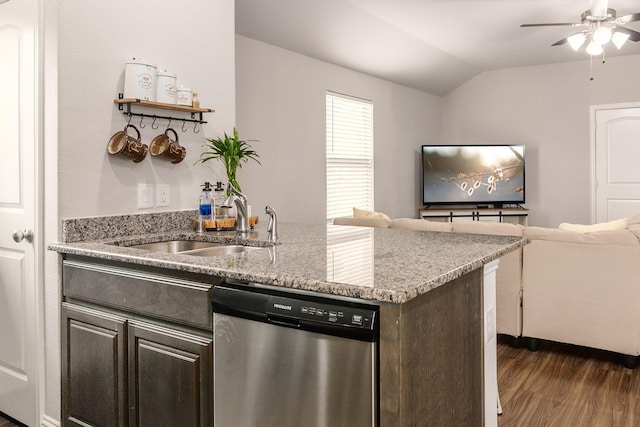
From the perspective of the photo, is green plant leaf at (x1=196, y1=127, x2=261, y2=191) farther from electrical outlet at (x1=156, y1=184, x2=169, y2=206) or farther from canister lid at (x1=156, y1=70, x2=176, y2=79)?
canister lid at (x1=156, y1=70, x2=176, y2=79)

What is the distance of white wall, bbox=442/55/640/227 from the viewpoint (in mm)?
6773

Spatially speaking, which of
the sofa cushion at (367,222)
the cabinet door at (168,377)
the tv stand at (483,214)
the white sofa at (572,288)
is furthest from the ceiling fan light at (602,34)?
the cabinet door at (168,377)

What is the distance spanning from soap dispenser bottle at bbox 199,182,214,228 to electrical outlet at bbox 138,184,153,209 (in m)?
0.26

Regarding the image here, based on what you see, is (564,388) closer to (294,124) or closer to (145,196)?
(145,196)

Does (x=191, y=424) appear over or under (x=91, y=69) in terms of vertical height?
under

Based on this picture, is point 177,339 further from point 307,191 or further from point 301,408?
point 307,191

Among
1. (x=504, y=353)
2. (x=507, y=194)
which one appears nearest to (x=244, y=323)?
(x=504, y=353)

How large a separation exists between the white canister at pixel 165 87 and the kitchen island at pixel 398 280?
0.59 m

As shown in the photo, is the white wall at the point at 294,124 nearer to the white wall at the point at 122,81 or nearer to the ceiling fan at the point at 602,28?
the white wall at the point at 122,81

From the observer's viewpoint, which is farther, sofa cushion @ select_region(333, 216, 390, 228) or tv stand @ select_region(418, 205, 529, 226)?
tv stand @ select_region(418, 205, 529, 226)

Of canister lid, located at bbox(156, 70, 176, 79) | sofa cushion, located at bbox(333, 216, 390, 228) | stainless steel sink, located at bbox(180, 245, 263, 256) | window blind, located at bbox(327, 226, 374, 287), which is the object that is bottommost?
stainless steel sink, located at bbox(180, 245, 263, 256)

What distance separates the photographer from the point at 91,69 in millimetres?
2291

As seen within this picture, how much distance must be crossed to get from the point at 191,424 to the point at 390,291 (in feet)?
2.99

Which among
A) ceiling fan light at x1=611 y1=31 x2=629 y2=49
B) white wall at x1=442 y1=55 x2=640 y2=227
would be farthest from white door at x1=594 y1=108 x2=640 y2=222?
ceiling fan light at x1=611 y1=31 x2=629 y2=49
